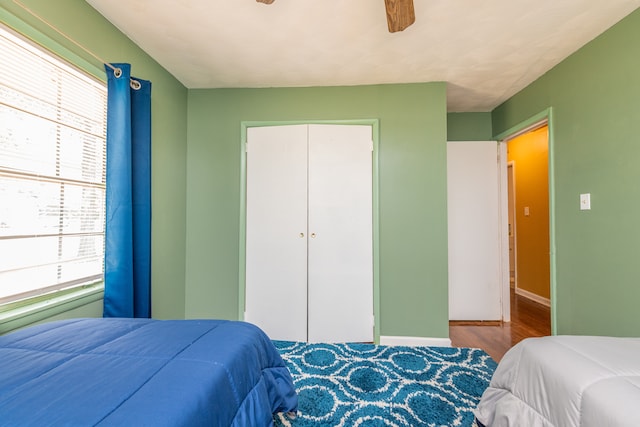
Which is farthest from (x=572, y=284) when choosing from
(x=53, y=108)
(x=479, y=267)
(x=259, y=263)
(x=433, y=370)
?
(x=53, y=108)

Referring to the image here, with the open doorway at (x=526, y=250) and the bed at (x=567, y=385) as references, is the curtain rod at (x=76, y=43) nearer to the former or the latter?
the bed at (x=567, y=385)

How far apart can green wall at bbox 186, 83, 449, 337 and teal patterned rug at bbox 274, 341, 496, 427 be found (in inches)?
14.4

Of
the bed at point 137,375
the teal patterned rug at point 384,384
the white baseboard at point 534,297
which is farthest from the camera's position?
the white baseboard at point 534,297

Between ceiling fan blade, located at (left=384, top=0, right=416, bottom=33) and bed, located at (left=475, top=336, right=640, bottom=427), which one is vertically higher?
ceiling fan blade, located at (left=384, top=0, right=416, bottom=33)

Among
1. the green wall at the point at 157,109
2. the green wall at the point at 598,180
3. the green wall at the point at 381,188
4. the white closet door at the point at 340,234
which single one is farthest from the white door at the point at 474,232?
the green wall at the point at 157,109

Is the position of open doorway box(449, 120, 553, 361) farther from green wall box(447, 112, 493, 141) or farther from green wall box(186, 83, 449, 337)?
green wall box(186, 83, 449, 337)

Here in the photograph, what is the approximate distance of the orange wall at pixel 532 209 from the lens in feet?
12.5

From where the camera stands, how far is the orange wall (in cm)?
381

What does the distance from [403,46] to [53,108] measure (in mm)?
2294

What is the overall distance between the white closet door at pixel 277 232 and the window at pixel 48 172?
1.22m

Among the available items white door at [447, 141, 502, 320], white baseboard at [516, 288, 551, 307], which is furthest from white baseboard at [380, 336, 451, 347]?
white baseboard at [516, 288, 551, 307]

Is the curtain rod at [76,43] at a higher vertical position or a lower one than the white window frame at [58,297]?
higher

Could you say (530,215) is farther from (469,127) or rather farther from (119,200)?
(119,200)

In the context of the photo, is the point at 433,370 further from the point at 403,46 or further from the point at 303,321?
the point at 403,46
